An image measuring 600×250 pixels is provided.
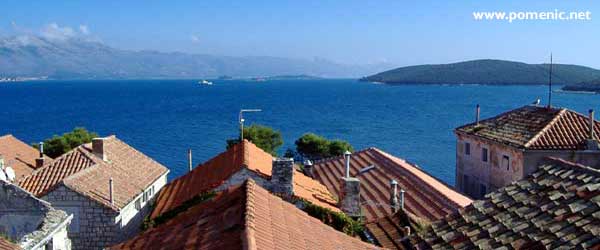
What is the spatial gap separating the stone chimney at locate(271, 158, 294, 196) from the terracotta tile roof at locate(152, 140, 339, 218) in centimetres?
36

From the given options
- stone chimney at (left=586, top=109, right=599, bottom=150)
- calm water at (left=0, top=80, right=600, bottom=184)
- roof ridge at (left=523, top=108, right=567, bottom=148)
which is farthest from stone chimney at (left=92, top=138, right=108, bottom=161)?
calm water at (left=0, top=80, right=600, bottom=184)

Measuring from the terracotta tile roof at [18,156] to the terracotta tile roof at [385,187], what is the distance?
48.2ft

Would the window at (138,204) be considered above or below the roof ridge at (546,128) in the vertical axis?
below

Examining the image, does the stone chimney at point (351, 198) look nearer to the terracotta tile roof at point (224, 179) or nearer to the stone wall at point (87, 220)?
the terracotta tile roof at point (224, 179)

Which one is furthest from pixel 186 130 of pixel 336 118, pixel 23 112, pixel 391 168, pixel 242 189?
pixel 242 189

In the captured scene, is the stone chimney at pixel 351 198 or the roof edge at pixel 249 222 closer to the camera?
the roof edge at pixel 249 222

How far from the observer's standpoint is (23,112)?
512 ft

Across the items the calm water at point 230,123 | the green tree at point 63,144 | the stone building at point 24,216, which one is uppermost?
the stone building at point 24,216

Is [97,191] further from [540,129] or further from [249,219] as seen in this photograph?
[540,129]

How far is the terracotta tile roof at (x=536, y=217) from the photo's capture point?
7465mm

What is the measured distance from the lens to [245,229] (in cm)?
765

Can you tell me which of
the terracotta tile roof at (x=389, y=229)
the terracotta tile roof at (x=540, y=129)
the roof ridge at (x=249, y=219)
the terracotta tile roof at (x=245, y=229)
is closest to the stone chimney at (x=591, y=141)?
the terracotta tile roof at (x=540, y=129)

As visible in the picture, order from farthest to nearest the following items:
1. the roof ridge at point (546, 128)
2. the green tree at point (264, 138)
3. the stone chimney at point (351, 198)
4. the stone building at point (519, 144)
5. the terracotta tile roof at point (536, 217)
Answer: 1. the green tree at point (264, 138)
2. the roof ridge at point (546, 128)
3. the stone building at point (519, 144)
4. the stone chimney at point (351, 198)
5. the terracotta tile roof at point (536, 217)

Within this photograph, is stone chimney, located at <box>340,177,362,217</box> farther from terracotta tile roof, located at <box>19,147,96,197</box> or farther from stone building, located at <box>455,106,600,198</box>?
terracotta tile roof, located at <box>19,147,96,197</box>
